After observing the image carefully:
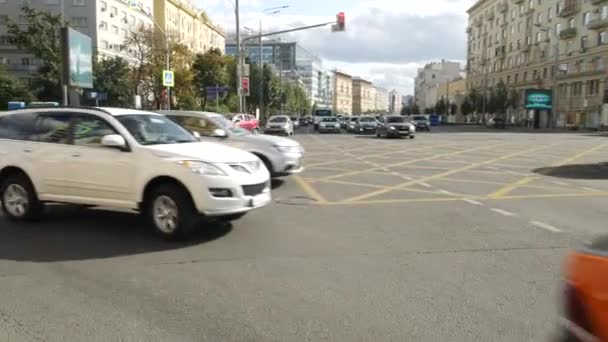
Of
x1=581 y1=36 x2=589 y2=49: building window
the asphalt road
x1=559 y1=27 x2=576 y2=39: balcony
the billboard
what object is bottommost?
the asphalt road

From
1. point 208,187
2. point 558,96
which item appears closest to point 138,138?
point 208,187

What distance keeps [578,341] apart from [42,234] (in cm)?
666

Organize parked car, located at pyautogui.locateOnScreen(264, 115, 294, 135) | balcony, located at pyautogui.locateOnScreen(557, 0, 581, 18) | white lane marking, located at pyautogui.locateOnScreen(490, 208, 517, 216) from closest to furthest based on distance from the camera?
white lane marking, located at pyautogui.locateOnScreen(490, 208, 517, 216) → parked car, located at pyautogui.locateOnScreen(264, 115, 294, 135) → balcony, located at pyautogui.locateOnScreen(557, 0, 581, 18)

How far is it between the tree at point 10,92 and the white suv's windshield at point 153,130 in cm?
5293

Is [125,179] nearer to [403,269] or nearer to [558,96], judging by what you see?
[403,269]

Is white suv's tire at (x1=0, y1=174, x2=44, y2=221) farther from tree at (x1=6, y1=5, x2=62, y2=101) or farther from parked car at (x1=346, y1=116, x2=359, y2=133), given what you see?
tree at (x1=6, y1=5, x2=62, y2=101)

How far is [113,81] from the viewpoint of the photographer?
193ft

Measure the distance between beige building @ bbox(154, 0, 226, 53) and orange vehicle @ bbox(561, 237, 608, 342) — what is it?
8338 centimetres

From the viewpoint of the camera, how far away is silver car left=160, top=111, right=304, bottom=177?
1166 cm

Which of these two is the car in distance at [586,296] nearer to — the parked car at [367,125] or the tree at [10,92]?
the parked car at [367,125]

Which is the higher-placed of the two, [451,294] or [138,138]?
[138,138]

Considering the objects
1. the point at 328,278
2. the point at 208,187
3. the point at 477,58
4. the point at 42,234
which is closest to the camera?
the point at 328,278

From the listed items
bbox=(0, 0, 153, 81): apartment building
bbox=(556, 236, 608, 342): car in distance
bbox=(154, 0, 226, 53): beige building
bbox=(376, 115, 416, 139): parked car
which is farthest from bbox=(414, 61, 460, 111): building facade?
bbox=(556, 236, 608, 342): car in distance

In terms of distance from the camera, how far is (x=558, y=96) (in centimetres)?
7169
